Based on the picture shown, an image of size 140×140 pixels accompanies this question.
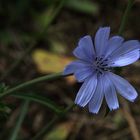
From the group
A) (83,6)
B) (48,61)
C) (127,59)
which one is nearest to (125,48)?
(127,59)

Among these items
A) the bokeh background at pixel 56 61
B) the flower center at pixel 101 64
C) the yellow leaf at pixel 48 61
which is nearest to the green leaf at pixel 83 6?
the bokeh background at pixel 56 61

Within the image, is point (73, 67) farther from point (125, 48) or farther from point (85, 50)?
point (125, 48)

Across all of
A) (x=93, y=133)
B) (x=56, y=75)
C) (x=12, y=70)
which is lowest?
(x=56, y=75)

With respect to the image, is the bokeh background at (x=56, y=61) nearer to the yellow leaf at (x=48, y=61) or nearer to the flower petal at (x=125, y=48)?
the yellow leaf at (x=48, y=61)

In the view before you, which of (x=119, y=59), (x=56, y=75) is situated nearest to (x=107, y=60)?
(x=119, y=59)

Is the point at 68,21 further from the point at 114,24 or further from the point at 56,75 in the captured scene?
the point at 56,75

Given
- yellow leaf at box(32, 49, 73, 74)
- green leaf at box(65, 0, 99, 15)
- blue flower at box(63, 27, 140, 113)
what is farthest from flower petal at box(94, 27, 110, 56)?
green leaf at box(65, 0, 99, 15)
